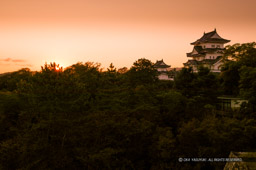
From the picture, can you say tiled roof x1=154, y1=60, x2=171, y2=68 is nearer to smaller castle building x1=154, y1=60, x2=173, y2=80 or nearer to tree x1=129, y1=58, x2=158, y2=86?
smaller castle building x1=154, y1=60, x2=173, y2=80

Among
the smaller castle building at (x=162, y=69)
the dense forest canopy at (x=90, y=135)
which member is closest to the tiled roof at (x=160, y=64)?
the smaller castle building at (x=162, y=69)

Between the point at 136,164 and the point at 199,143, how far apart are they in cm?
415

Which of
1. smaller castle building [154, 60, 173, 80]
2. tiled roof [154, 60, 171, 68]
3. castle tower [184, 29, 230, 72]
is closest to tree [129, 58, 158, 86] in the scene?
castle tower [184, 29, 230, 72]

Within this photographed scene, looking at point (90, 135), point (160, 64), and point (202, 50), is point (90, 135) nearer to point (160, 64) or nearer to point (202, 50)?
point (202, 50)

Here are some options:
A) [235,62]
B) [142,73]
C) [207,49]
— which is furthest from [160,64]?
[235,62]

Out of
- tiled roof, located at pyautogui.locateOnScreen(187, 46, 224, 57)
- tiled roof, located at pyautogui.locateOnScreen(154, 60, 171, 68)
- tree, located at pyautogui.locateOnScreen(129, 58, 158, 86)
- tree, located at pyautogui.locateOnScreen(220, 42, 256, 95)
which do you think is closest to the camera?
tree, located at pyautogui.locateOnScreen(220, 42, 256, 95)

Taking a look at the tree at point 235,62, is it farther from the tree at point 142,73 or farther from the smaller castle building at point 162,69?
the smaller castle building at point 162,69

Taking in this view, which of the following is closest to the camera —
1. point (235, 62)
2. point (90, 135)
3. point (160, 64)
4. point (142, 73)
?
point (90, 135)

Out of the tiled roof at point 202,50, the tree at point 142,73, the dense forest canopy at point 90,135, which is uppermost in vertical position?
the tiled roof at point 202,50

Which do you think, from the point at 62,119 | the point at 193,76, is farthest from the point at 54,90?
the point at 193,76

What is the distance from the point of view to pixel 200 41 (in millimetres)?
48156

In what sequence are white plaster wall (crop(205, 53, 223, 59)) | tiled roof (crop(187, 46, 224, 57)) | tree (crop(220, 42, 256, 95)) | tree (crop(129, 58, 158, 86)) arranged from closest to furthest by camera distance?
tree (crop(220, 42, 256, 95)) → tree (crop(129, 58, 158, 86)) → tiled roof (crop(187, 46, 224, 57)) → white plaster wall (crop(205, 53, 223, 59))

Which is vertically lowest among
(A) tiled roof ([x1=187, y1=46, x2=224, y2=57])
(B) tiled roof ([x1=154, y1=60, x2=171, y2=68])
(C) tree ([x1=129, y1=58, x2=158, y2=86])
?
(C) tree ([x1=129, y1=58, x2=158, y2=86])

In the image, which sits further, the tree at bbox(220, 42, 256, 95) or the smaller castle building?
the smaller castle building
